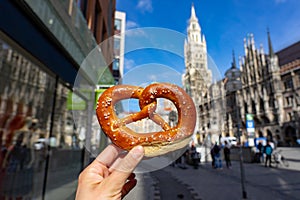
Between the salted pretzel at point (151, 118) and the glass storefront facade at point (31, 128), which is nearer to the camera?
the salted pretzel at point (151, 118)

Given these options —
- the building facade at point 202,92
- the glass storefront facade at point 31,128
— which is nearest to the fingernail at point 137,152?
the building facade at point 202,92

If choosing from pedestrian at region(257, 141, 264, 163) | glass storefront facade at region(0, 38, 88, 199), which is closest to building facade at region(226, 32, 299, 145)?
pedestrian at region(257, 141, 264, 163)

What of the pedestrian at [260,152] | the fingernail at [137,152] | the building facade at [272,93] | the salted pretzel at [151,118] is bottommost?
the pedestrian at [260,152]

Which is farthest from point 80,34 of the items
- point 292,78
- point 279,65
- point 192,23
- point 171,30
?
point 279,65

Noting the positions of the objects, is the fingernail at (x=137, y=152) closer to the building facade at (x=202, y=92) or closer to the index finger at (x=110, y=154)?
the index finger at (x=110, y=154)

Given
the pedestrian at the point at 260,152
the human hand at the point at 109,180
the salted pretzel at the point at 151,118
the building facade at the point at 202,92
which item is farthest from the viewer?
the pedestrian at the point at 260,152

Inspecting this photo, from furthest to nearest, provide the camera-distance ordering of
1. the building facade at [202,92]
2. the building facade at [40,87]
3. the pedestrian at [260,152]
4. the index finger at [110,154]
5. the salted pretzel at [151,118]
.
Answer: the pedestrian at [260,152] < the building facade at [40,87] < the building facade at [202,92] < the index finger at [110,154] < the salted pretzel at [151,118]

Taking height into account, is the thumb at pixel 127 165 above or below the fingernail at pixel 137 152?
below

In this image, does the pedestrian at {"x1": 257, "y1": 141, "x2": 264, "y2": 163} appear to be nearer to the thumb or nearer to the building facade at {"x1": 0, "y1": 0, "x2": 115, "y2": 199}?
the building facade at {"x1": 0, "y1": 0, "x2": 115, "y2": 199}
